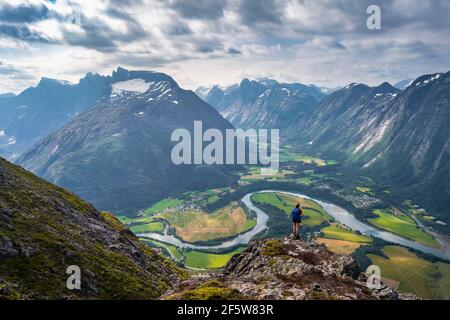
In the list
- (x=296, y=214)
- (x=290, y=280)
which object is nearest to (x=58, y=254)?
(x=290, y=280)

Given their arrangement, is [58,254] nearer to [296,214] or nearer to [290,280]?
[290,280]

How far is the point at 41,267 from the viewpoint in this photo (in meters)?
57.3

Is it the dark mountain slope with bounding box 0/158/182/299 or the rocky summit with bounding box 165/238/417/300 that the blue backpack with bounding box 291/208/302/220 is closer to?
the rocky summit with bounding box 165/238/417/300

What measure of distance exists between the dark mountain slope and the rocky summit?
16988 mm

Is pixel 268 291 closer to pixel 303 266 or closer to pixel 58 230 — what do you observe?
pixel 303 266

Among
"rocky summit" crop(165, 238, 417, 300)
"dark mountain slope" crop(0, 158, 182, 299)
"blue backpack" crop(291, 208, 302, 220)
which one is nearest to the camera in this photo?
"rocky summit" crop(165, 238, 417, 300)

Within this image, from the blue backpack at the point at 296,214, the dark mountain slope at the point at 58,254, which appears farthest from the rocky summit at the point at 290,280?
the dark mountain slope at the point at 58,254

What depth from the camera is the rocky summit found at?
42438 millimetres

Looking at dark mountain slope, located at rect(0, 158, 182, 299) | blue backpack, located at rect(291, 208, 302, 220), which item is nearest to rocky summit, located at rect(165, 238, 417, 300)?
blue backpack, located at rect(291, 208, 302, 220)

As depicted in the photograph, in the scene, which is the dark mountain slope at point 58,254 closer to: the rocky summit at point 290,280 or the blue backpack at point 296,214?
the rocky summit at point 290,280

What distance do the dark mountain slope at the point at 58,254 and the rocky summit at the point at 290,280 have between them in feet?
55.7

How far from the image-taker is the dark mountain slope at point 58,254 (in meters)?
54.0

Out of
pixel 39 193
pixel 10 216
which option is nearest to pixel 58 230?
pixel 10 216
